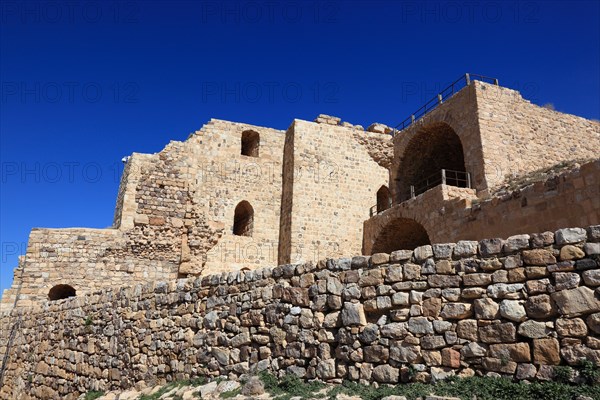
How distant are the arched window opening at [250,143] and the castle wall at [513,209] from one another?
6.28 meters

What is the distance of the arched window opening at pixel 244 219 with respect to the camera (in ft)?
56.3

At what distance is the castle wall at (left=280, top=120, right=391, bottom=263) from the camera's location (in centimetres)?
1638

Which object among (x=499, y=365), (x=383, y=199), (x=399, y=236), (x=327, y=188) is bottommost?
(x=499, y=365)

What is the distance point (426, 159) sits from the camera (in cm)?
1873

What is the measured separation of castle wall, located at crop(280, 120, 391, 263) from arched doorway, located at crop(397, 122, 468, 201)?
88cm

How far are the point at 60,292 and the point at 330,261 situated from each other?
10.1m

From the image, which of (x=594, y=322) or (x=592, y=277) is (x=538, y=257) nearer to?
(x=592, y=277)

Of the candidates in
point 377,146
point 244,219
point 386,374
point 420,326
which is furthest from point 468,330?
point 377,146

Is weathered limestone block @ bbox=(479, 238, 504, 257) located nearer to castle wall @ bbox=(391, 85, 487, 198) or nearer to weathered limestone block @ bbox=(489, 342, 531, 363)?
weathered limestone block @ bbox=(489, 342, 531, 363)

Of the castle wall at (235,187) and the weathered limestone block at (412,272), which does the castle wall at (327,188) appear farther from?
the weathered limestone block at (412,272)

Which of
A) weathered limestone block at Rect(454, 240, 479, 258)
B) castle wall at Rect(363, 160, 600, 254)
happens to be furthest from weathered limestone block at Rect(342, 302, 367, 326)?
castle wall at Rect(363, 160, 600, 254)

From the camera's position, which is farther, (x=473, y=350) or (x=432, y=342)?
(x=432, y=342)

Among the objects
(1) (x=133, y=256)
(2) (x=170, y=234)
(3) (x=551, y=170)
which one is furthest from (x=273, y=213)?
(3) (x=551, y=170)

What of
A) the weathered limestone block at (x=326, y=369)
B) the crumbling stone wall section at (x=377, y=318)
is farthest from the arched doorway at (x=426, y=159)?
the weathered limestone block at (x=326, y=369)
